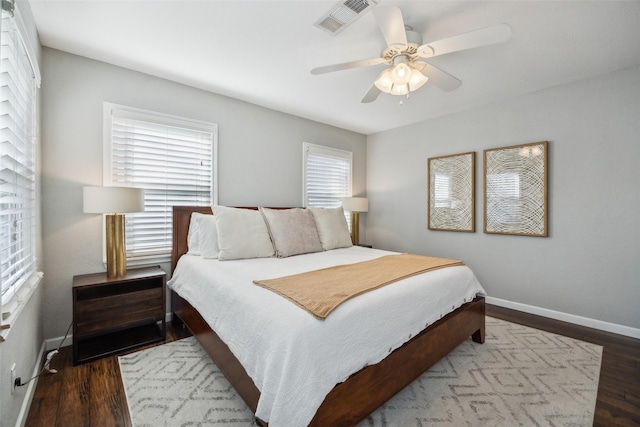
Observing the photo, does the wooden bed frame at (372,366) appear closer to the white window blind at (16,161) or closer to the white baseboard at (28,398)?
the white baseboard at (28,398)

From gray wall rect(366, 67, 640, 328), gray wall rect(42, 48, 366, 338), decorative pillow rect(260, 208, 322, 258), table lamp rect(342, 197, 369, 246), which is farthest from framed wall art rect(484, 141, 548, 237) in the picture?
gray wall rect(42, 48, 366, 338)

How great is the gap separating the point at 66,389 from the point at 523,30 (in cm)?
410

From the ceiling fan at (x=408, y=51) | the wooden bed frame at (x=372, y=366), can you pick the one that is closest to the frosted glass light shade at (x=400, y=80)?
the ceiling fan at (x=408, y=51)

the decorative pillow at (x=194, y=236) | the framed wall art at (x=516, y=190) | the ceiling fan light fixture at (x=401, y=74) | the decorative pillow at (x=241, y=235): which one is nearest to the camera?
the ceiling fan light fixture at (x=401, y=74)

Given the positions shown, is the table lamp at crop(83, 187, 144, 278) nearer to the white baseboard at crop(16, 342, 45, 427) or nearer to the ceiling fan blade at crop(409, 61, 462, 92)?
the white baseboard at crop(16, 342, 45, 427)

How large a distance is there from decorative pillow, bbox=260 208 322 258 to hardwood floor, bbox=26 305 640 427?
1.59 meters

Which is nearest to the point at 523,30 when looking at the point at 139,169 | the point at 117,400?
the point at 139,169

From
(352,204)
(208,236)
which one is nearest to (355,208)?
(352,204)

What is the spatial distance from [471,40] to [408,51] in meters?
0.42

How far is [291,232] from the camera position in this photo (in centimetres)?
300

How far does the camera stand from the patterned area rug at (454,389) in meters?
1.64

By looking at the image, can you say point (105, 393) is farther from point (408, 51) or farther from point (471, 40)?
point (471, 40)

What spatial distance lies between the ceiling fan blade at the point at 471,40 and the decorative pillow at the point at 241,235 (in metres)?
2.05

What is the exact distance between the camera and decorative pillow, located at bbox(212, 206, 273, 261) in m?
2.62
